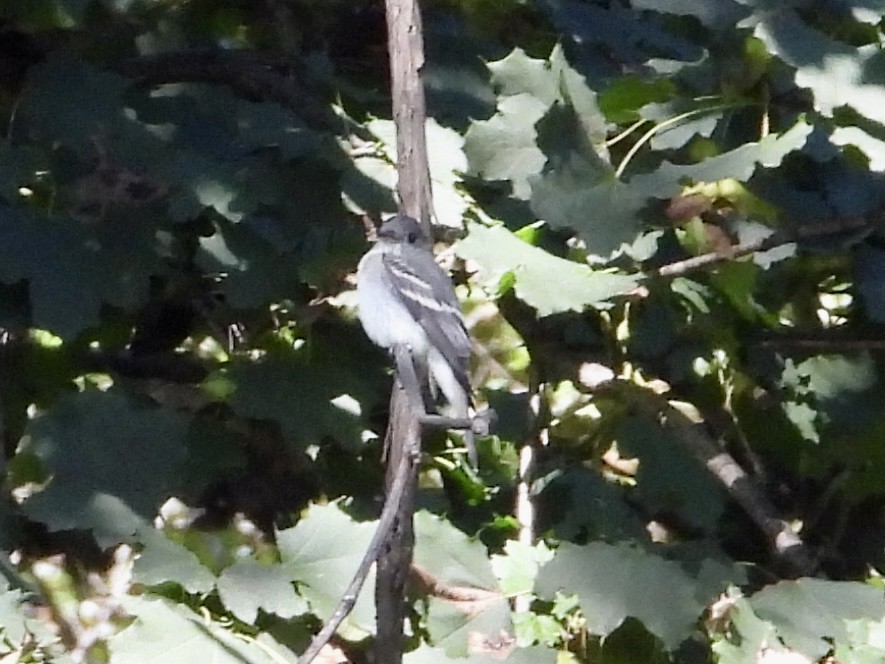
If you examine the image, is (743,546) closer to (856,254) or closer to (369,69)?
(856,254)

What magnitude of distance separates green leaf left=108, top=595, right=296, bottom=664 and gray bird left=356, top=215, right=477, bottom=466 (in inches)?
13.8

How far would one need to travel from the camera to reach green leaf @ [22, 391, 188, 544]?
148 centimetres

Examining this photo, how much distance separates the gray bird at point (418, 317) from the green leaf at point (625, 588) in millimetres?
189

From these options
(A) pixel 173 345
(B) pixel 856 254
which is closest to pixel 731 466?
(B) pixel 856 254

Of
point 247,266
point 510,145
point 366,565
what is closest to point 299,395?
point 247,266

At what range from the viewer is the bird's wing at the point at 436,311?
152cm

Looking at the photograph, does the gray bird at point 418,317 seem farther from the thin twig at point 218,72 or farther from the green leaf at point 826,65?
the green leaf at point 826,65

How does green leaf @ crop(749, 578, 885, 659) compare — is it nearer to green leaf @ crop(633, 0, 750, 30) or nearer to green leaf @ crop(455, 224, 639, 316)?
green leaf @ crop(455, 224, 639, 316)

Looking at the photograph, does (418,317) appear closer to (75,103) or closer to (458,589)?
(458,589)

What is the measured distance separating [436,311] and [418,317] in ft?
0.08

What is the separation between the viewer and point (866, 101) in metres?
1.45

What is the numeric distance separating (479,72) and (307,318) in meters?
0.50

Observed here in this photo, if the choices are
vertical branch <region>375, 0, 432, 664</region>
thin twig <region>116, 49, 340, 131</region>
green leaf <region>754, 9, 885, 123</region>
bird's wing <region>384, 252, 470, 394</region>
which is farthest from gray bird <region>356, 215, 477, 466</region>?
green leaf <region>754, 9, 885, 123</region>

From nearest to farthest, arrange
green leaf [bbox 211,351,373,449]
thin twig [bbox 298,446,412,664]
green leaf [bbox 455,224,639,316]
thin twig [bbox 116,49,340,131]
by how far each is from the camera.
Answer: thin twig [bbox 298,446,412,664], green leaf [bbox 455,224,639,316], green leaf [bbox 211,351,373,449], thin twig [bbox 116,49,340,131]
